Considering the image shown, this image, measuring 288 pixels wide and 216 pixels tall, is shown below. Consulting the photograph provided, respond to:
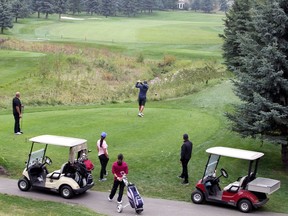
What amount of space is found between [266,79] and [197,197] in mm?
5450

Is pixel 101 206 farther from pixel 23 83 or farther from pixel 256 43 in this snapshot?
pixel 23 83

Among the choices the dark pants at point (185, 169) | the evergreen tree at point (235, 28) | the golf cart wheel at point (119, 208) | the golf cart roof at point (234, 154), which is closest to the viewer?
the golf cart wheel at point (119, 208)

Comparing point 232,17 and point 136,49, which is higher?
point 232,17

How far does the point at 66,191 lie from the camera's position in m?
15.6

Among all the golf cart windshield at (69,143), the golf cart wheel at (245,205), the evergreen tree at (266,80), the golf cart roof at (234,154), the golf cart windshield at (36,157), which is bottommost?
the golf cart wheel at (245,205)

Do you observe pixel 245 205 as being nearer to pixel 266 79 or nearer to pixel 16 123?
pixel 266 79

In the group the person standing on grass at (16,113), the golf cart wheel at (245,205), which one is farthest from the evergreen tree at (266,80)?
the person standing on grass at (16,113)

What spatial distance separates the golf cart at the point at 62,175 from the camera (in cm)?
1567

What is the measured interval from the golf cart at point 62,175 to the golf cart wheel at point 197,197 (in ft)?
10.7

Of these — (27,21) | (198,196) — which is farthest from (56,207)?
(27,21)

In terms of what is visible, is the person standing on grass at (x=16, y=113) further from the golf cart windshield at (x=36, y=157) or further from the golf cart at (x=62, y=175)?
the golf cart at (x=62, y=175)

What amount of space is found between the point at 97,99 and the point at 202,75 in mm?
11631

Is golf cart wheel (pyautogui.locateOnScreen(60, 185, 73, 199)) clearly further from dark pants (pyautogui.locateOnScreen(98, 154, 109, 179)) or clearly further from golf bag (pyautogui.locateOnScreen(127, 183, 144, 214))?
golf bag (pyautogui.locateOnScreen(127, 183, 144, 214))

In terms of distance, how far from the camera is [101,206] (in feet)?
49.8
